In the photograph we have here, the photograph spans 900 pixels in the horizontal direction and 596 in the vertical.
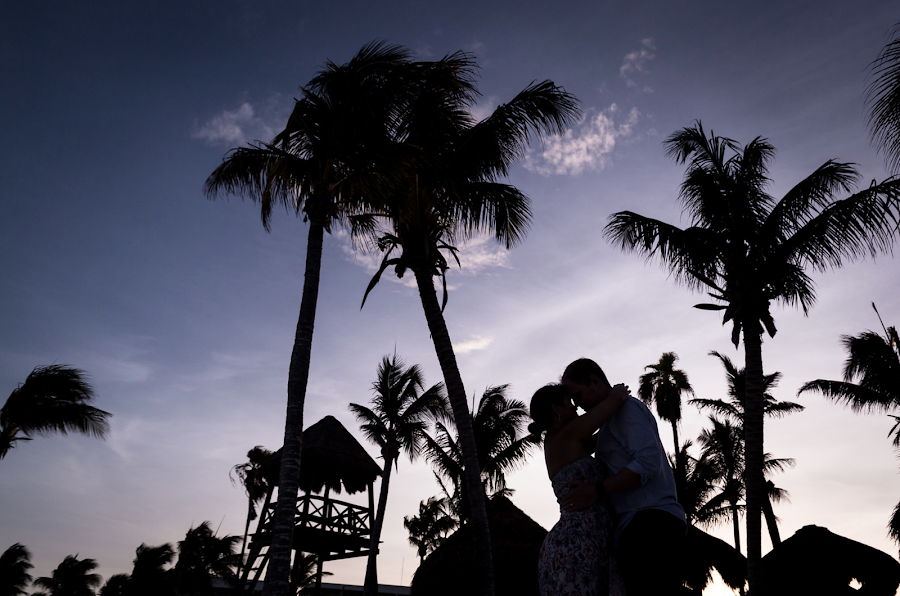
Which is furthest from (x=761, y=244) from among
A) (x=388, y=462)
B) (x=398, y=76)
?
(x=388, y=462)

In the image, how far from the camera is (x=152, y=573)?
35594 millimetres

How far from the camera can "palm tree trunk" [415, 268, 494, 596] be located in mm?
12019

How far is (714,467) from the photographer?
3731 centimetres

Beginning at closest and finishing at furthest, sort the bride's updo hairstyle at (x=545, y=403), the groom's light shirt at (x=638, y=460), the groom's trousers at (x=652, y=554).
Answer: the groom's trousers at (x=652, y=554) < the groom's light shirt at (x=638, y=460) < the bride's updo hairstyle at (x=545, y=403)

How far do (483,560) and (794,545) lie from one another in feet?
49.3

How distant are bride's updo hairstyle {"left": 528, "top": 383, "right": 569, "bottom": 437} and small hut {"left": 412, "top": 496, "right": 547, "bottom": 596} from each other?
612 inches

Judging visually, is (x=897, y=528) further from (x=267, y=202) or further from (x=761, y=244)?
(x=267, y=202)

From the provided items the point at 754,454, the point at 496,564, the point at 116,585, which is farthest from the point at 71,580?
the point at 754,454

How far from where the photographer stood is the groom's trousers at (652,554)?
9.55 ft

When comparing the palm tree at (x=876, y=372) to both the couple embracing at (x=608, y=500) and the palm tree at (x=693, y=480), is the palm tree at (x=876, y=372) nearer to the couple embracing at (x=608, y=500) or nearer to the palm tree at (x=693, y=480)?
the palm tree at (x=693, y=480)

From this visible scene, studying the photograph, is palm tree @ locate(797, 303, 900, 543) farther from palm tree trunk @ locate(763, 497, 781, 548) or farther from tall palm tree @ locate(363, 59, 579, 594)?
tall palm tree @ locate(363, 59, 579, 594)

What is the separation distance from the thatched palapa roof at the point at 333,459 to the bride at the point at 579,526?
54.6 feet

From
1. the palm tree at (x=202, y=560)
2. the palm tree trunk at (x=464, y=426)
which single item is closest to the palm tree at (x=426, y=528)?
the palm tree at (x=202, y=560)

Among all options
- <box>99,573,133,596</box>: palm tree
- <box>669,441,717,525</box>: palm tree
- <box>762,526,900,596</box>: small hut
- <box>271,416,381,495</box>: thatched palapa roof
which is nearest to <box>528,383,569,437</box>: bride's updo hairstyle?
<box>271,416,381,495</box>: thatched palapa roof
